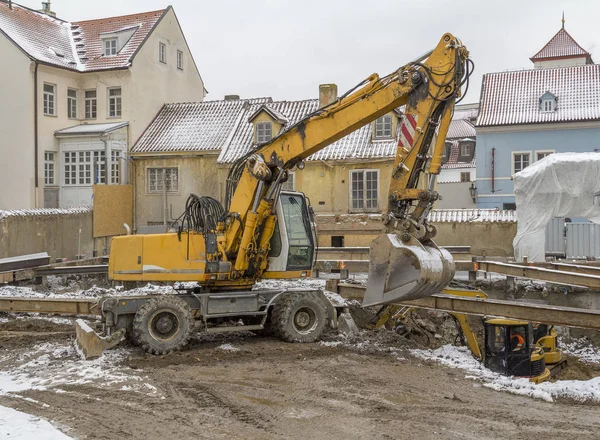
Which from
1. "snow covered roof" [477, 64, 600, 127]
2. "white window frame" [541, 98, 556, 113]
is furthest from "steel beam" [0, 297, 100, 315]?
"white window frame" [541, 98, 556, 113]

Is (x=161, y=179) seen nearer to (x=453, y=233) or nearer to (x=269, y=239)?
(x=453, y=233)

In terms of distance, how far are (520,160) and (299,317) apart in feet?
81.6

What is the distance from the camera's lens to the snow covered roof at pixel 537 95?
32.8 m

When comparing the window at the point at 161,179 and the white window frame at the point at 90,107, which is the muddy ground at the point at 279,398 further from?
the white window frame at the point at 90,107

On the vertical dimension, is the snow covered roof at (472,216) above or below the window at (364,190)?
below

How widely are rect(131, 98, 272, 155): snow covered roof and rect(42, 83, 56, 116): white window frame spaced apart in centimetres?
373

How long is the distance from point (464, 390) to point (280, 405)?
2.52 m

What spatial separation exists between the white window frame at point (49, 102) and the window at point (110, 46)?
3.24 meters

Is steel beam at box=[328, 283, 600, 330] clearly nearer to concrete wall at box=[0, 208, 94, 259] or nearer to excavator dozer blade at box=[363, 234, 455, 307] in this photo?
excavator dozer blade at box=[363, 234, 455, 307]

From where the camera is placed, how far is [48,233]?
23281mm

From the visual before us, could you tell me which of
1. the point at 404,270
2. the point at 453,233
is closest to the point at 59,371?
the point at 404,270

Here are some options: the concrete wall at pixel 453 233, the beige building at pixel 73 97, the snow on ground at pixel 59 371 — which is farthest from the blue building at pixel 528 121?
the snow on ground at pixel 59 371

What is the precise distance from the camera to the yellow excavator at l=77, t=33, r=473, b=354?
9.84 meters

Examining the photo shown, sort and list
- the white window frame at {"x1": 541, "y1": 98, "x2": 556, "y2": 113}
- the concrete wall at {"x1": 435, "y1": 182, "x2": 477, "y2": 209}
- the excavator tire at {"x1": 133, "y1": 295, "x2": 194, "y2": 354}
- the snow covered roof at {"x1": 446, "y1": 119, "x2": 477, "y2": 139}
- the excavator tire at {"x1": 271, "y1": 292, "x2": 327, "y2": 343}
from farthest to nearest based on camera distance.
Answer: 1. the snow covered roof at {"x1": 446, "y1": 119, "x2": 477, "y2": 139}
2. the concrete wall at {"x1": 435, "y1": 182, "x2": 477, "y2": 209}
3. the white window frame at {"x1": 541, "y1": 98, "x2": 556, "y2": 113}
4. the excavator tire at {"x1": 271, "y1": 292, "x2": 327, "y2": 343}
5. the excavator tire at {"x1": 133, "y1": 295, "x2": 194, "y2": 354}
